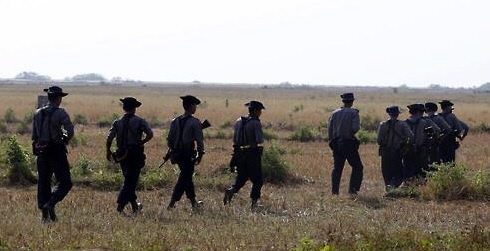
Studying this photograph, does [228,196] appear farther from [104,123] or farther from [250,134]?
[104,123]

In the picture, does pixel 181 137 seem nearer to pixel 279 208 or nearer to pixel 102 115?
pixel 279 208

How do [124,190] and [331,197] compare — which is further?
[331,197]

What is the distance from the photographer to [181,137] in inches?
446

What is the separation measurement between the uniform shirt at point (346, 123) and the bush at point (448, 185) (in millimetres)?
1467

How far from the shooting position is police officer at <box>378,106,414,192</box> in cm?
1373

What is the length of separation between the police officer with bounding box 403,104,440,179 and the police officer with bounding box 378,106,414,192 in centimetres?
22

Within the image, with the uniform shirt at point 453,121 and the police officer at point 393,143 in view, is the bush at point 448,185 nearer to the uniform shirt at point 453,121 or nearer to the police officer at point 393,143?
the police officer at point 393,143

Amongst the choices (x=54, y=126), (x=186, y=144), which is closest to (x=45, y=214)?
(x=54, y=126)

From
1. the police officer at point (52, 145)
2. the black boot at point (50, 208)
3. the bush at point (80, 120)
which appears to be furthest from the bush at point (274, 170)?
the bush at point (80, 120)

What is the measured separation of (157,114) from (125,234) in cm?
2977

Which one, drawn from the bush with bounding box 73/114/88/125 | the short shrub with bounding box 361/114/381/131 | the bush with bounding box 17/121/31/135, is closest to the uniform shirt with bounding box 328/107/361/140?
the bush with bounding box 17/121/31/135

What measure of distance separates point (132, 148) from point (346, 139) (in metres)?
4.12

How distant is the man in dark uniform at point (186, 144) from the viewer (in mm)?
11305

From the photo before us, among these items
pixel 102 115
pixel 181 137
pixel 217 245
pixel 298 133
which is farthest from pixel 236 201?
pixel 102 115
